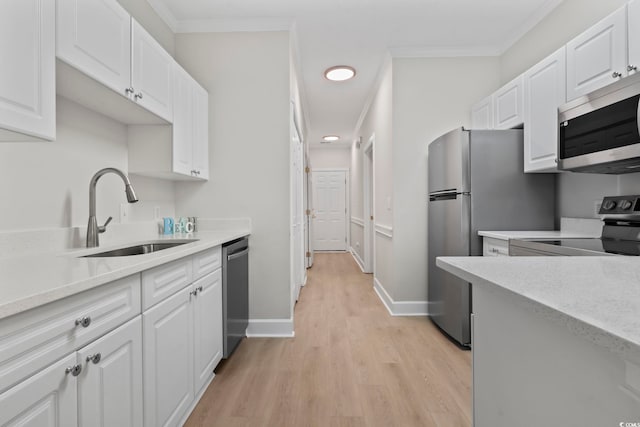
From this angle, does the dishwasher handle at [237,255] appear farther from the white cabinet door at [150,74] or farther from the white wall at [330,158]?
the white wall at [330,158]

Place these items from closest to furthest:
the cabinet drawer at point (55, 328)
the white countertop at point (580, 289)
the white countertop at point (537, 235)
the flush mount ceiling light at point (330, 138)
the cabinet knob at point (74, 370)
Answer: the white countertop at point (580, 289) → the cabinet drawer at point (55, 328) → the cabinet knob at point (74, 370) → the white countertop at point (537, 235) → the flush mount ceiling light at point (330, 138)

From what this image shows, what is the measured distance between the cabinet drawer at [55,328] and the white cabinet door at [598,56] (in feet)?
8.61

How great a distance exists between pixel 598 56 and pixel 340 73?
235 cm

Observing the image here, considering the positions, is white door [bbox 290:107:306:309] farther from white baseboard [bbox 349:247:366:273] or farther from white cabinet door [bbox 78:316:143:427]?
white baseboard [bbox 349:247:366:273]

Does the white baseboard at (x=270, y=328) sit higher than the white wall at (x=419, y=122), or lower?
lower

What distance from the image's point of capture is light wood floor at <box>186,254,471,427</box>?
163 centimetres

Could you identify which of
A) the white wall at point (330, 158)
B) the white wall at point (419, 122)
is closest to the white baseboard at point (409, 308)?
the white wall at point (419, 122)

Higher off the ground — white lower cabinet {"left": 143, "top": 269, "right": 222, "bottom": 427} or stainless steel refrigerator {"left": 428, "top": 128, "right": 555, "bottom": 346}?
stainless steel refrigerator {"left": 428, "top": 128, "right": 555, "bottom": 346}

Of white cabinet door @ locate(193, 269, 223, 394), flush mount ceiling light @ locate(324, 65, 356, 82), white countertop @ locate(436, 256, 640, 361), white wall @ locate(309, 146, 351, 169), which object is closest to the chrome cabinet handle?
white cabinet door @ locate(193, 269, 223, 394)

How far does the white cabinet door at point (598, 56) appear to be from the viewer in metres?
1.67

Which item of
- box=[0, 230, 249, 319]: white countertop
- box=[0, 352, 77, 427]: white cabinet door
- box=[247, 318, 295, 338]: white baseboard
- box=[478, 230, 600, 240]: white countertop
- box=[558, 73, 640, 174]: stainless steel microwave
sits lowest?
box=[247, 318, 295, 338]: white baseboard

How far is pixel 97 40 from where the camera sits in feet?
4.62

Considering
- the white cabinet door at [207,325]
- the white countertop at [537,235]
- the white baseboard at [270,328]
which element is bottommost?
the white baseboard at [270,328]

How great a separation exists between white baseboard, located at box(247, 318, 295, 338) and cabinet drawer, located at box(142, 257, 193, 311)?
1212 mm
